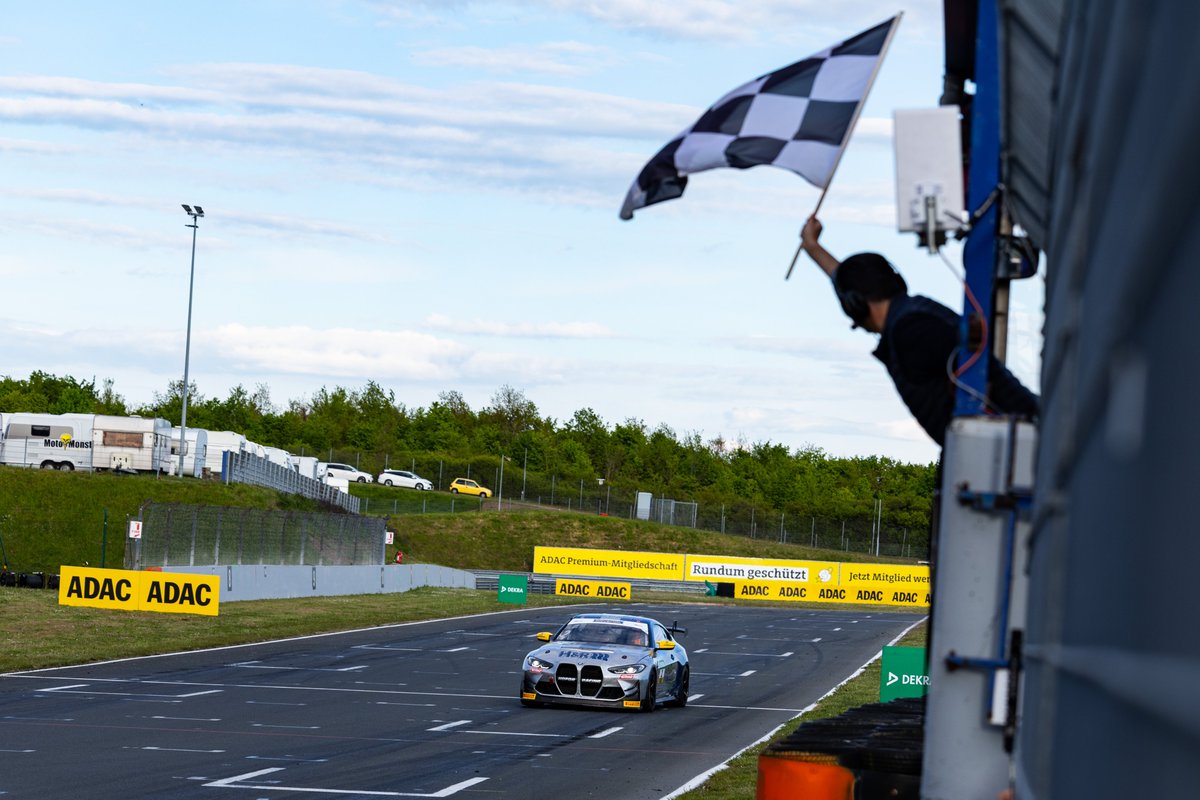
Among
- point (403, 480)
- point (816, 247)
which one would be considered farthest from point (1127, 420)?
point (403, 480)

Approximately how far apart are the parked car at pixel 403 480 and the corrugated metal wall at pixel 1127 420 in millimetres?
116652

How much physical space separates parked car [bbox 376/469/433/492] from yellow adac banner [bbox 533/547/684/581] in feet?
133

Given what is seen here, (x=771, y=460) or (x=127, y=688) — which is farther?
(x=771, y=460)

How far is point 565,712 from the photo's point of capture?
2281 cm

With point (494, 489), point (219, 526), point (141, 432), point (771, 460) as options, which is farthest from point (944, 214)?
point (771, 460)

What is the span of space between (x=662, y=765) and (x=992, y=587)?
44.6ft

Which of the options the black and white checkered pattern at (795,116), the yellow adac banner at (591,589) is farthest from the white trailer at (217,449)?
the black and white checkered pattern at (795,116)

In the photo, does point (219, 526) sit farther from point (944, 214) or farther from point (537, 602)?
point (944, 214)

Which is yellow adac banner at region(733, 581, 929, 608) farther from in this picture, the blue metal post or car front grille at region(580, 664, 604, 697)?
the blue metal post

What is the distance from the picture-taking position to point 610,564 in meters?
76.9

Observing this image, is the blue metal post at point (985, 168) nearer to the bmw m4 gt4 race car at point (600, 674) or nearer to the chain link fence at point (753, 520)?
the bmw m4 gt4 race car at point (600, 674)

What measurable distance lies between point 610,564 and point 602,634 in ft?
173

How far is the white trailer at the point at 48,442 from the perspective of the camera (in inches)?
2960

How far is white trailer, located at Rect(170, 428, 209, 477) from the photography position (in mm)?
77000
